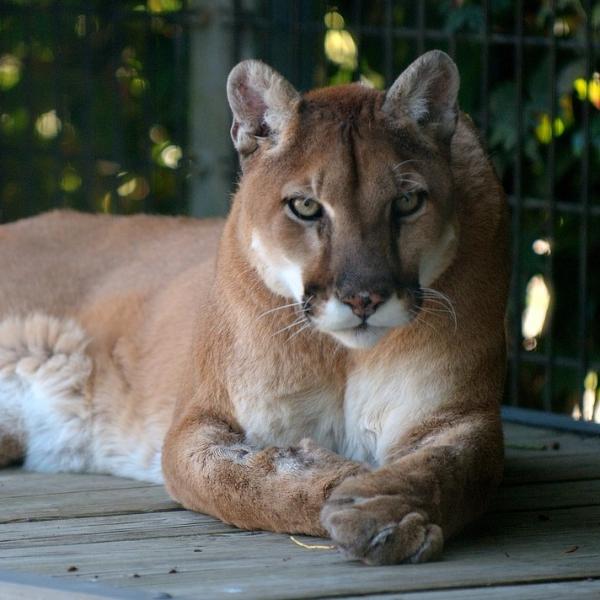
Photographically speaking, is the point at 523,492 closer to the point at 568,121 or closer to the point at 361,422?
the point at 361,422

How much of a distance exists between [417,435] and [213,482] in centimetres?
52

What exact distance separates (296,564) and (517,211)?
242 cm

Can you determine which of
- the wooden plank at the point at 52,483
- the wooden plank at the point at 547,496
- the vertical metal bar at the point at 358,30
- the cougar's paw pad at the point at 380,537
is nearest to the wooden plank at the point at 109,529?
the wooden plank at the point at 52,483

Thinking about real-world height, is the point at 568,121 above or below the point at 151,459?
above

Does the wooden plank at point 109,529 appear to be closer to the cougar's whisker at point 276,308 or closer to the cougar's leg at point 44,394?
the cougar's whisker at point 276,308

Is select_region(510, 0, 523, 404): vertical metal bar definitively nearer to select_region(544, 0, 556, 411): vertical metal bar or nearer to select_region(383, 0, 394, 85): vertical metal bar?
select_region(544, 0, 556, 411): vertical metal bar

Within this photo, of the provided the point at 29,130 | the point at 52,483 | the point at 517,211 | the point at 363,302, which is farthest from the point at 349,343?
the point at 29,130

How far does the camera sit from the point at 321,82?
600 centimetres

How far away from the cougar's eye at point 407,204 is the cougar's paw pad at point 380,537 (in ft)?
2.38

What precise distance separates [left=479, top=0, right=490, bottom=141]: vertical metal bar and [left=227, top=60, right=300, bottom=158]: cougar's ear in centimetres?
170

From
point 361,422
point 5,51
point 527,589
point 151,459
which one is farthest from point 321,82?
point 527,589

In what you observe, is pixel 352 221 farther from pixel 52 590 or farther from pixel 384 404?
pixel 52 590

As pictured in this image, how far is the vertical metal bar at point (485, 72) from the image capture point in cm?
526

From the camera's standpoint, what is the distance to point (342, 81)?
628 cm
